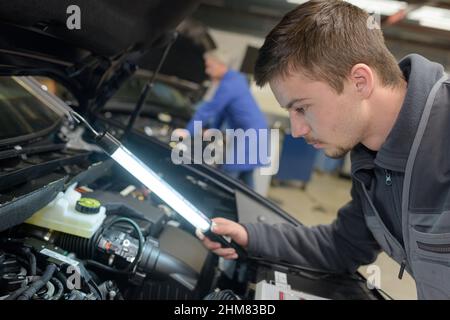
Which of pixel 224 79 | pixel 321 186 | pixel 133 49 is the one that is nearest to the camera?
pixel 133 49

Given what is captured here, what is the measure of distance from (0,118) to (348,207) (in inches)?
42.9

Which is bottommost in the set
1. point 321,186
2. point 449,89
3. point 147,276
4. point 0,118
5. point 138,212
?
point 321,186

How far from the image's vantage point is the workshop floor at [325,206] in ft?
3.19

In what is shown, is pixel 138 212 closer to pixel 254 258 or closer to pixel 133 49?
pixel 254 258

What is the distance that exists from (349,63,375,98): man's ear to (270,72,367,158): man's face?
13mm

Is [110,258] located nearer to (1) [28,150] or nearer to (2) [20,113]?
(1) [28,150]

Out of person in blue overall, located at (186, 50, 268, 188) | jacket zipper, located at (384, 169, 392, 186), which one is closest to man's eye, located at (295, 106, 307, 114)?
jacket zipper, located at (384, 169, 392, 186)

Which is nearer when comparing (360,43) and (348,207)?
(360,43)

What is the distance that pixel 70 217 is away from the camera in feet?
2.84

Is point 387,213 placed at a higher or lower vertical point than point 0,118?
lower

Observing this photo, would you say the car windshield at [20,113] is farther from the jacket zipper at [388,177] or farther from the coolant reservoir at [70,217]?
the jacket zipper at [388,177]

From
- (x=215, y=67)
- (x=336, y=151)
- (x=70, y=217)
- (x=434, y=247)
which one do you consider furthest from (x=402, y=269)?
(x=215, y=67)

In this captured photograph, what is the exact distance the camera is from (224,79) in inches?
112

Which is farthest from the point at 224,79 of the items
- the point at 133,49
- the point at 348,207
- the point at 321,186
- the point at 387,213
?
the point at 321,186
